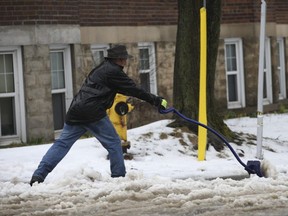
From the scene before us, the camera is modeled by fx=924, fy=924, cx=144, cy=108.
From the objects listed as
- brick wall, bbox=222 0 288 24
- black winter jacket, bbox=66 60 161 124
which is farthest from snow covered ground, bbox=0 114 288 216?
brick wall, bbox=222 0 288 24

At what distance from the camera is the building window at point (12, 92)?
18.6m

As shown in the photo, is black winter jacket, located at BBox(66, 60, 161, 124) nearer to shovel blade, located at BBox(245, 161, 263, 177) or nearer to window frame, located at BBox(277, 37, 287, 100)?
shovel blade, located at BBox(245, 161, 263, 177)

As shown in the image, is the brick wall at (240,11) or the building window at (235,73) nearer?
the brick wall at (240,11)

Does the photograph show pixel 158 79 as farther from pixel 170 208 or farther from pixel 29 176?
pixel 170 208

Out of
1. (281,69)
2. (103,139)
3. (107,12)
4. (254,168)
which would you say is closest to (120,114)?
(103,139)

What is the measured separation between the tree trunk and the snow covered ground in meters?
0.53

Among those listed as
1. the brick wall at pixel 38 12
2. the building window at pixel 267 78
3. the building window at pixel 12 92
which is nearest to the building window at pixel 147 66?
the brick wall at pixel 38 12

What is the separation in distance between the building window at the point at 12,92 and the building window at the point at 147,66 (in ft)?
11.4

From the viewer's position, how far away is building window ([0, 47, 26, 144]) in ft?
61.1

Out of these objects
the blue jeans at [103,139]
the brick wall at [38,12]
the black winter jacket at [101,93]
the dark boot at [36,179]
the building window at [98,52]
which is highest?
the brick wall at [38,12]

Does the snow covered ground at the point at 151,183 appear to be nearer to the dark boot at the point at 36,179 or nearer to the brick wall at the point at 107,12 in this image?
the dark boot at the point at 36,179

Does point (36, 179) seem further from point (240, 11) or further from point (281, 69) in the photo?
point (281, 69)

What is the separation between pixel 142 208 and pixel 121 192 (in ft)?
2.55

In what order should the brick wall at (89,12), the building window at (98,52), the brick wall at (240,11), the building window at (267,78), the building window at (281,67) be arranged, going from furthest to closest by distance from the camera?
1. the building window at (281,67)
2. the building window at (267,78)
3. the brick wall at (240,11)
4. the building window at (98,52)
5. the brick wall at (89,12)
